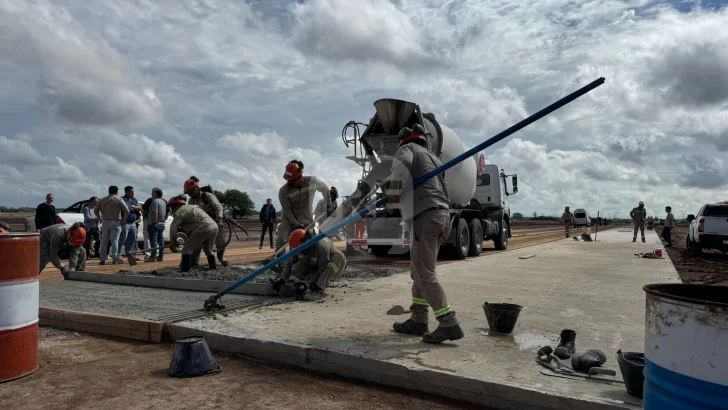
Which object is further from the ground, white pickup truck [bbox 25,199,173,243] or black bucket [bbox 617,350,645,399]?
white pickup truck [bbox 25,199,173,243]

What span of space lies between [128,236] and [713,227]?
16.5 meters

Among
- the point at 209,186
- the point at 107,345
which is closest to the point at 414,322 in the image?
the point at 107,345

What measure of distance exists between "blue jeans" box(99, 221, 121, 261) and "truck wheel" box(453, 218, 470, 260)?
802cm

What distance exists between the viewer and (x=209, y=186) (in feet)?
34.0

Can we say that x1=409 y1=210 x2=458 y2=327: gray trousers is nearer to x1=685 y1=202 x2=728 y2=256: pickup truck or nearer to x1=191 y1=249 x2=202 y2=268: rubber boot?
x1=191 y1=249 x2=202 y2=268: rubber boot

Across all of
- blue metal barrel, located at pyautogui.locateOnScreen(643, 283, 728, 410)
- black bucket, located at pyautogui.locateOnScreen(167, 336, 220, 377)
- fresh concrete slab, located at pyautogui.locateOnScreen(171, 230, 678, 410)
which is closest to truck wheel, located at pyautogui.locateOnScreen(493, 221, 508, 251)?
fresh concrete slab, located at pyautogui.locateOnScreen(171, 230, 678, 410)

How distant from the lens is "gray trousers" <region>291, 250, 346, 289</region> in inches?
264

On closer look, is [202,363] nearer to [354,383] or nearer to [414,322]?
[354,383]

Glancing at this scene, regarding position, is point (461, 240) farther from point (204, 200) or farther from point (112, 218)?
point (112, 218)

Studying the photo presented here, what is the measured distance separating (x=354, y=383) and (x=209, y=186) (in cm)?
730

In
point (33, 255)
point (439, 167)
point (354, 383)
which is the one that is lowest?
point (354, 383)

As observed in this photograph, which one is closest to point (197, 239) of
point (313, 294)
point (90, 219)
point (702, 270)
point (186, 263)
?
point (186, 263)

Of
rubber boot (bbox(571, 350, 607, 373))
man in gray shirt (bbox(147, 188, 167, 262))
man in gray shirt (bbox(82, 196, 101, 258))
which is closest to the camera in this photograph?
rubber boot (bbox(571, 350, 607, 373))

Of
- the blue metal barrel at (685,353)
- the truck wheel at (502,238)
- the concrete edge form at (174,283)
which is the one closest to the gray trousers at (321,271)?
the concrete edge form at (174,283)
